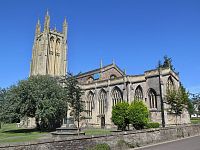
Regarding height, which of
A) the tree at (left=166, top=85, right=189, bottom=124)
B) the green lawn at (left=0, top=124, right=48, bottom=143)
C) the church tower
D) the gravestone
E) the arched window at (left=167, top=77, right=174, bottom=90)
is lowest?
A: the green lawn at (left=0, top=124, right=48, bottom=143)

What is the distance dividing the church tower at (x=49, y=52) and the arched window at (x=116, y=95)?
2636 centimetres

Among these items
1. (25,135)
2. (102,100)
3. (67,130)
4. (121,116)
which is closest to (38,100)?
(25,135)

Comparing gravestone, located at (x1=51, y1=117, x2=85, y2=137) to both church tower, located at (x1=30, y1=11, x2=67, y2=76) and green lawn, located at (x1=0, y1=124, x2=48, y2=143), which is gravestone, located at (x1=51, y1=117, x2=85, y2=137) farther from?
church tower, located at (x1=30, y1=11, x2=67, y2=76)

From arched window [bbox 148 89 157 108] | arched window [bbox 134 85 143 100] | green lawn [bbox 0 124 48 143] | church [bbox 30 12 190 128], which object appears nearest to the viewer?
green lawn [bbox 0 124 48 143]

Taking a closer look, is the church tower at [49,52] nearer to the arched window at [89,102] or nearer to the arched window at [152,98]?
the arched window at [89,102]

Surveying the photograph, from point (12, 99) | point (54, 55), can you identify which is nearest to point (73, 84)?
point (12, 99)

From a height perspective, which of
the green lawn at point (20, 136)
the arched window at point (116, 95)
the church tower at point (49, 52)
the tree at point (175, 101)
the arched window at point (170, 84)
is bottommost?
the green lawn at point (20, 136)

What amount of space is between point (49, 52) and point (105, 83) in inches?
1064

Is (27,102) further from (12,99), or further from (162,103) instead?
(162,103)

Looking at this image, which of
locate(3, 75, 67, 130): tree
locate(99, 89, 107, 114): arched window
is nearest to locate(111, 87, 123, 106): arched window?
locate(99, 89, 107, 114): arched window

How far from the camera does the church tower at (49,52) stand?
68.8 meters

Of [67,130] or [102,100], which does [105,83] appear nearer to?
[102,100]

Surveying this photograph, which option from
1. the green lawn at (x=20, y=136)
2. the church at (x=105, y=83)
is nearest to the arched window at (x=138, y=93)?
the church at (x=105, y=83)

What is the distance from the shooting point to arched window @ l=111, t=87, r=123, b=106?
47162 millimetres
